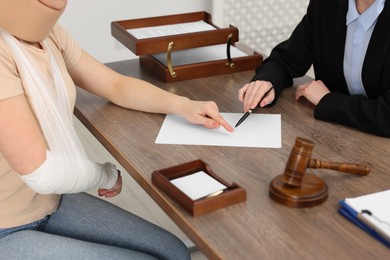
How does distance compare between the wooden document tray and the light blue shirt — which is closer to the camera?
the light blue shirt


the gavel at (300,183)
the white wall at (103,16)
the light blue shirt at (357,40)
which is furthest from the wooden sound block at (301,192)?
the white wall at (103,16)

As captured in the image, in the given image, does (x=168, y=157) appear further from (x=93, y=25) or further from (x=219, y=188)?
(x=93, y=25)

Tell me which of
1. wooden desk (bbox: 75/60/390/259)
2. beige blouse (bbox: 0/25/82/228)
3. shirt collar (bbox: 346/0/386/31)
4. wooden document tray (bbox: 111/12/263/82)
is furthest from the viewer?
wooden document tray (bbox: 111/12/263/82)

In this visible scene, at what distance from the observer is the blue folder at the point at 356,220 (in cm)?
102

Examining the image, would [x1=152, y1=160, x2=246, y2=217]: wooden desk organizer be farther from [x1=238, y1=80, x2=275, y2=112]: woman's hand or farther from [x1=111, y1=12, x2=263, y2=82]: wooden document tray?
[x1=111, y1=12, x2=263, y2=82]: wooden document tray

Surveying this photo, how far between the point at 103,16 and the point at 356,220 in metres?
2.64

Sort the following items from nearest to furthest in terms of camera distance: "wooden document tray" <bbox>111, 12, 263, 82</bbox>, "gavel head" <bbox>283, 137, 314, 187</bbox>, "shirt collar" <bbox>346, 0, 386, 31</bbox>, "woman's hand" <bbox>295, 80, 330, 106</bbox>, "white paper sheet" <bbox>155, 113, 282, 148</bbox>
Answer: "gavel head" <bbox>283, 137, 314, 187</bbox> < "white paper sheet" <bbox>155, 113, 282, 148</bbox> < "shirt collar" <bbox>346, 0, 386, 31</bbox> < "woman's hand" <bbox>295, 80, 330, 106</bbox> < "wooden document tray" <bbox>111, 12, 263, 82</bbox>

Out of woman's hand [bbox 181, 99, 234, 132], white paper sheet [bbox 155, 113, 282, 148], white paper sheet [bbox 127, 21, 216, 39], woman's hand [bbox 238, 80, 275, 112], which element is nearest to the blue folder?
white paper sheet [bbox 155, 113, 282, 148]

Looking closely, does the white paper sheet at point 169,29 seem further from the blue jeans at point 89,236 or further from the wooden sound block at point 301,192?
the wooden sound block at point 301,192

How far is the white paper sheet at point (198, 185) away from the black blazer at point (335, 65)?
20.2 inches

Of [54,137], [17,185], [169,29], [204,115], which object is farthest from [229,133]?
[169,29]

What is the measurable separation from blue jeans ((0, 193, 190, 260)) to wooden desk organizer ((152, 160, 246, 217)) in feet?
Result: 0.93

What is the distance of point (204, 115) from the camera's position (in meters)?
1.51

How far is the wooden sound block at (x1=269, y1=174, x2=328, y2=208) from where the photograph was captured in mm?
1120
